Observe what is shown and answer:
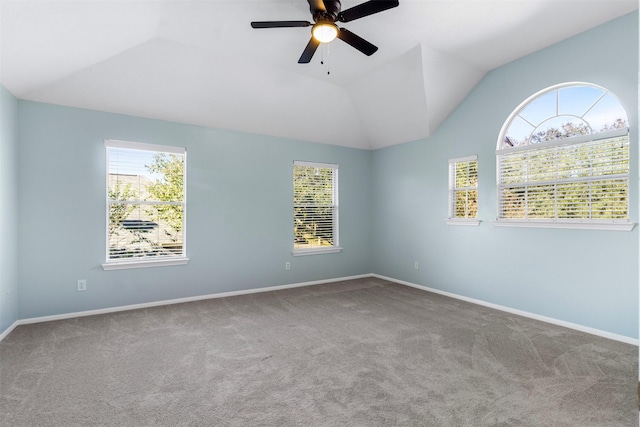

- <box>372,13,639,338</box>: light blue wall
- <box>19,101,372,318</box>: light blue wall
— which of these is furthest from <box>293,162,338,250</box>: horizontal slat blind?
<box>372,13,639,338</box>: light blue wall

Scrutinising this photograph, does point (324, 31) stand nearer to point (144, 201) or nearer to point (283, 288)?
point (144, 201)

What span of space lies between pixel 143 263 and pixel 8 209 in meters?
1.47

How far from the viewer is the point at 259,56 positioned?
391cm

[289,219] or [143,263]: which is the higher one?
[289,219]

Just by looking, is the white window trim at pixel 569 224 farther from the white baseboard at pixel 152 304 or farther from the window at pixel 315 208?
the white baseboard at pixel 152 304

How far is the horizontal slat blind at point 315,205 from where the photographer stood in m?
5.66

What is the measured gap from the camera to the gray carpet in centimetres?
205

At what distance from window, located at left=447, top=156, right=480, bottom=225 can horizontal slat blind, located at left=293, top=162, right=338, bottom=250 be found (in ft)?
6.72

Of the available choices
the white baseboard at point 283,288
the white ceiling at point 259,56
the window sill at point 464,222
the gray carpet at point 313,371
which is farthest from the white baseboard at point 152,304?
the white ceiling at point 259,56

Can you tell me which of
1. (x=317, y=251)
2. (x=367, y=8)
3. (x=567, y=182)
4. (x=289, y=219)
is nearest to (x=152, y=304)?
(x=289, y=219)

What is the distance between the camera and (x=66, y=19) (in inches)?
107

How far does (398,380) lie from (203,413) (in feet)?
4.57

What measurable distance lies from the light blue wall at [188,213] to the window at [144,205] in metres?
0.11

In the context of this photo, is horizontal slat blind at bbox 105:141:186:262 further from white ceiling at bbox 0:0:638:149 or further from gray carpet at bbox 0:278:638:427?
gray carpet at bbox 0:278:638:427
